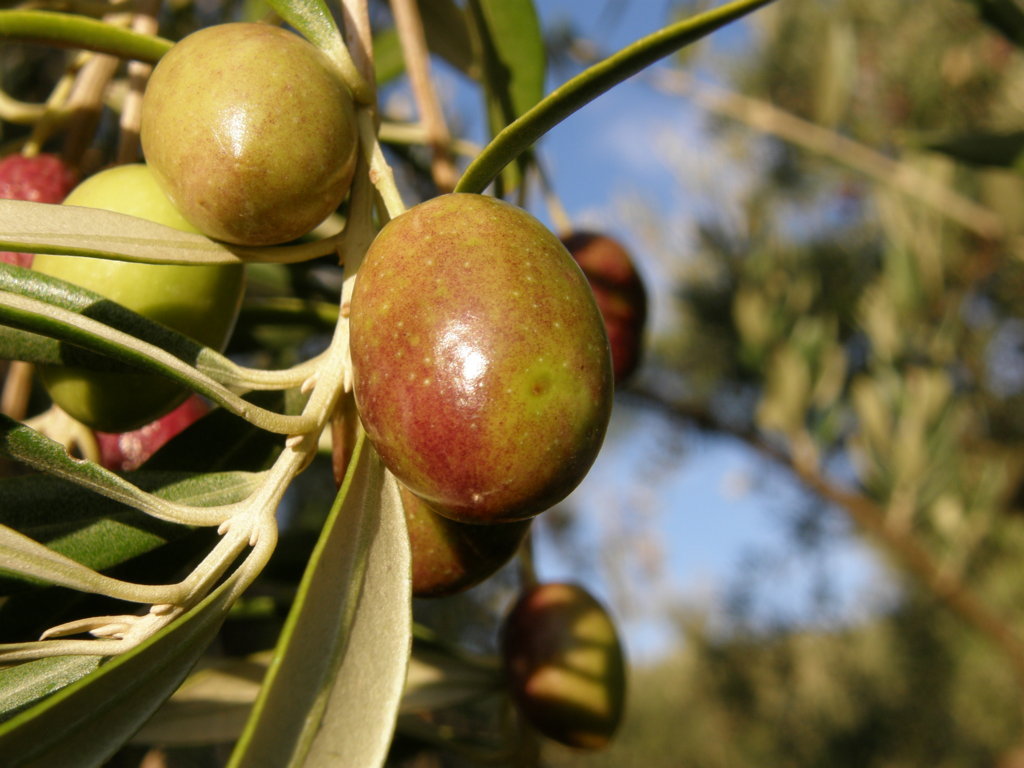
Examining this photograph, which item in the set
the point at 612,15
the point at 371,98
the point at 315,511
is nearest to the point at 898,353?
the point at 612,15

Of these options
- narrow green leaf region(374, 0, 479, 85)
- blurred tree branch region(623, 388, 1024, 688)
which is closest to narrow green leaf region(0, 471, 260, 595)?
narrow green leaf region(374, 0, 479, 85)

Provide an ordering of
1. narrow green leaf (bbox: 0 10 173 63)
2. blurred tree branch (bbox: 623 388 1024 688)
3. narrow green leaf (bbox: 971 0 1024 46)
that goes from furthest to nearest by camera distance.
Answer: blurred tree branch (bbox: 623 388 1024 688), narrow green leaf (bbox: 971 0 1024 46), narrow green leaf (bbox: 0 10 173 63)

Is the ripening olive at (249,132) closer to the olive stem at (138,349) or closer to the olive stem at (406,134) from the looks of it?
the olive stem at (138,349)

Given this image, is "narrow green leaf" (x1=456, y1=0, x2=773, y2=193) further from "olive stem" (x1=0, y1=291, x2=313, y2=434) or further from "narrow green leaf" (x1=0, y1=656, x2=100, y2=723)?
"narrow green leaf" (x1=0, y1=656, x2=100, y2=723)

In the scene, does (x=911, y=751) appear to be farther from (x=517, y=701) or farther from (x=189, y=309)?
(x=189, y=309)

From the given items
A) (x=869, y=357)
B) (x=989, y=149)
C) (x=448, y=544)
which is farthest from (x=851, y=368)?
(x=448, y=544)

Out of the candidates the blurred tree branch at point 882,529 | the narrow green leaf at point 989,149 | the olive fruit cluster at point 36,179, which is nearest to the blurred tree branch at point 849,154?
the blurred tree branch at point 882,529
